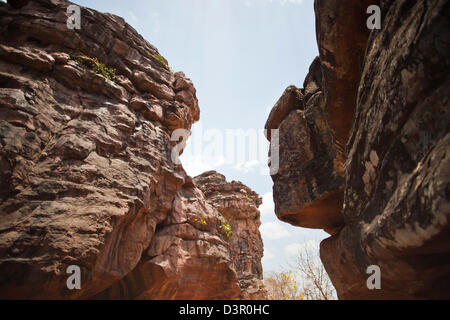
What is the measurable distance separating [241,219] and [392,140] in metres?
23.5

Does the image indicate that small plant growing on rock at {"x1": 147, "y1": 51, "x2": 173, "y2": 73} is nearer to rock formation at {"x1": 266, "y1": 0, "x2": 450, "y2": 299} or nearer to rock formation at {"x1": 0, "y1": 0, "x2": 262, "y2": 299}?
rock formation at {"x1": 0, "y1": 0, "x2": 262, "y2": 299}

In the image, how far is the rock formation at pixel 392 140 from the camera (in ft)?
9.48

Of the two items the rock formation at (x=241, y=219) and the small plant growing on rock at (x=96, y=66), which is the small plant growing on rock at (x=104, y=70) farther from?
the rock formation at (x=241, y=219)

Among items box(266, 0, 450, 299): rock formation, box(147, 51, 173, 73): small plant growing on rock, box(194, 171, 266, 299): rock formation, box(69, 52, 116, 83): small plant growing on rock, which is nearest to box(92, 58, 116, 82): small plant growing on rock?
box(69, 52, 116, 83): small plant growing on rock

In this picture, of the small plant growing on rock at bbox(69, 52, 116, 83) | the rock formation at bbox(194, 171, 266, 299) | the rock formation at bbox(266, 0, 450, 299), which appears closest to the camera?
the rock formation at bbox(266, 0, 450, 299)

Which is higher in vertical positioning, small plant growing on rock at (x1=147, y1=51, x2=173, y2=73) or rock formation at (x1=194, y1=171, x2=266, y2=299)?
small plant growing on rock at (x1=147, y1=51, x2=173, y2=73)

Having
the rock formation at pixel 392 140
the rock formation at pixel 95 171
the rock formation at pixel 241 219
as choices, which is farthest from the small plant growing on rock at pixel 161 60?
the rock formation at pixel 241 219

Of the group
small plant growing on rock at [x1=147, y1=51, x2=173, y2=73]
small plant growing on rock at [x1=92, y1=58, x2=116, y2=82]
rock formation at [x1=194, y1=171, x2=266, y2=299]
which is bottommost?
rock formation at [x1=194, y1=171, x2=266, y2=299]

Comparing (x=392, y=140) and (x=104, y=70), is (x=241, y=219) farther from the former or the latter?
(x=392, y=140)

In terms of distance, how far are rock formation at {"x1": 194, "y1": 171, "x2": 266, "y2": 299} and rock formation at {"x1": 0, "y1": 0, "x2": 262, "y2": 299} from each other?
11.0 m

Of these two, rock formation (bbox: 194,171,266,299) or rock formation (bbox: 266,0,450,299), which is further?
rock formation (bbox: 194,171,266,299)

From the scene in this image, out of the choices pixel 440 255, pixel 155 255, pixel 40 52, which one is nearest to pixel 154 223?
pixel 155 255

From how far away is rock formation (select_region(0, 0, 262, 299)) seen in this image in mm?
7004

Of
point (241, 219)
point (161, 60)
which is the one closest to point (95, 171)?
point (161, 60)
